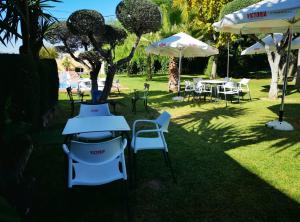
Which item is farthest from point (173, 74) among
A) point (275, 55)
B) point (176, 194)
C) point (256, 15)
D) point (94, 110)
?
point (176, 194)

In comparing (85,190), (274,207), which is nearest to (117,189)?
(85,190)

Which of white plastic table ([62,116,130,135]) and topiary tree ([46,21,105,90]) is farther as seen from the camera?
topiary tree ([46,21,105,90])

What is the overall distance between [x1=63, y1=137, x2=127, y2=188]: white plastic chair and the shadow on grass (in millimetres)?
501

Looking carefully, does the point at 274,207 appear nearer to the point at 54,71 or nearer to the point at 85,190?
the point at 85,190

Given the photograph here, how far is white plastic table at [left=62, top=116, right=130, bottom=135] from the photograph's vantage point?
3.78 m

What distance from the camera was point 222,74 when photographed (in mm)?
27438

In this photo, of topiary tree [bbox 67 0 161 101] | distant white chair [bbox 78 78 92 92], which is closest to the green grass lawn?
topiary tree [bbox 67 0 161 101]

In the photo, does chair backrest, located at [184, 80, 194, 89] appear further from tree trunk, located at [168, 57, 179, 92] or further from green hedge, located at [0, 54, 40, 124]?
green hedge, located at [0, 54, 40, 124]

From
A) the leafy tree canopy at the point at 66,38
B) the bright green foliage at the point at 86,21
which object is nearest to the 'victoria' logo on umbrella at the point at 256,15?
the bright green foliage at the point at 86,21

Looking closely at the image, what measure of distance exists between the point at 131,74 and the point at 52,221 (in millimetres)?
29499

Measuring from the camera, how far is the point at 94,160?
10.3ft

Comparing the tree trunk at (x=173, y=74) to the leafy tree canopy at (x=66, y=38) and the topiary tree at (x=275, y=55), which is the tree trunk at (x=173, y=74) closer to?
the topiary tree at (x=275, y=55)

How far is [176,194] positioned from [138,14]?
23.9 ft

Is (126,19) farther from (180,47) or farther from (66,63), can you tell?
(66,63)
